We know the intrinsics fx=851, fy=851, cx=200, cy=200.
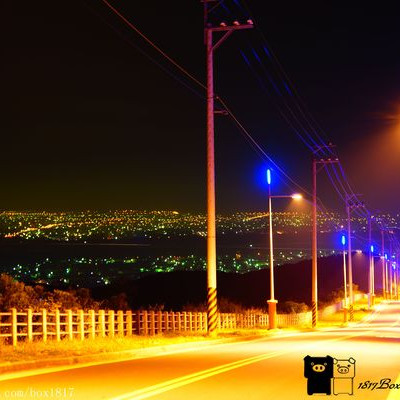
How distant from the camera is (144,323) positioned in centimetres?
3641

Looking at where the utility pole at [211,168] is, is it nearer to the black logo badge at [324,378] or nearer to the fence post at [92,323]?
the fence post at [92,323]

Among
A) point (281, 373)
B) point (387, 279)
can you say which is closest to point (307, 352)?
point (281, 373)

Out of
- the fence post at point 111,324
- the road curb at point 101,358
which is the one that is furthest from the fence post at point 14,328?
the fence post at point 111,324

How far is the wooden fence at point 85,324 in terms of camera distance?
26.1m

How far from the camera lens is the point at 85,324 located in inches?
1216

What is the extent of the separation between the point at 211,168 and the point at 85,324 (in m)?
7.76

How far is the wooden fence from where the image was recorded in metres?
26.1

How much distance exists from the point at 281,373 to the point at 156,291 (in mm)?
102670

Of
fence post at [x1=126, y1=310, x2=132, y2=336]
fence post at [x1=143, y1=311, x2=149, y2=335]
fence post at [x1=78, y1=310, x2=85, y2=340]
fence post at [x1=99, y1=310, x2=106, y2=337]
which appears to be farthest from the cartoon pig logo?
fence post at [x1=143, y1=311, x2=149, y2=335]

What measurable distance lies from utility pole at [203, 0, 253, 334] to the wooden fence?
356 centimetres

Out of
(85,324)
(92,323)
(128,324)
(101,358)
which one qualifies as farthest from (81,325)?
(101,358)

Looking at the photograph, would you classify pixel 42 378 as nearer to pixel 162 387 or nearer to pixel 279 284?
pixel 162 387

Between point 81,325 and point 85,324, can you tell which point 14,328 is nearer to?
point 81,325

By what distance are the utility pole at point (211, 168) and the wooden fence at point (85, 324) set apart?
3555 millimetres
